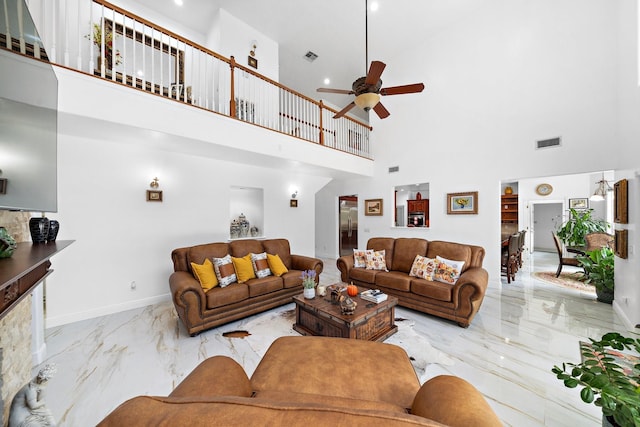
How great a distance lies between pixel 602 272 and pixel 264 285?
17.2ft

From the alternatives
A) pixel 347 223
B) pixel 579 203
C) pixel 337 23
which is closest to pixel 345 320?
pixel 347 223

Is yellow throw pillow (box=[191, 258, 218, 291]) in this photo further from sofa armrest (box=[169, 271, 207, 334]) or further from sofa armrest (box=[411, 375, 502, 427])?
sofa armrest (box=[411, 375, 502, 427])

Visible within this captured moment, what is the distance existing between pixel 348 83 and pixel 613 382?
26.2 ft

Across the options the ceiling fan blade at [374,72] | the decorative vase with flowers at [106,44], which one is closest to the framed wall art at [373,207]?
the ceiling fan blade at [374,72]

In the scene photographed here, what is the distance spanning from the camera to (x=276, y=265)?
388 cm

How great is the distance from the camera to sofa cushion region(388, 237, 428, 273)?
13.3 feet

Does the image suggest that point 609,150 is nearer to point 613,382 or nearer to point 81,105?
point 613,382

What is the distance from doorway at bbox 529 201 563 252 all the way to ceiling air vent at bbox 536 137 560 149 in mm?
5675

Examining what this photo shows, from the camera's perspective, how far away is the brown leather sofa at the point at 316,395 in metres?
0.57

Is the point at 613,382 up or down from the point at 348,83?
down

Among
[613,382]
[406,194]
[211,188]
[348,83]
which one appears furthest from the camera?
[406,194]

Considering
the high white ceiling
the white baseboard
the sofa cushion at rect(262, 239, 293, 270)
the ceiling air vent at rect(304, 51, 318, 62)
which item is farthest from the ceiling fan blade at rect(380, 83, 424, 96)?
the white baseboard

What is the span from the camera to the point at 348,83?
7.49 m

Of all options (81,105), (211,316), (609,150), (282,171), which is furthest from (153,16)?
(609,150)
